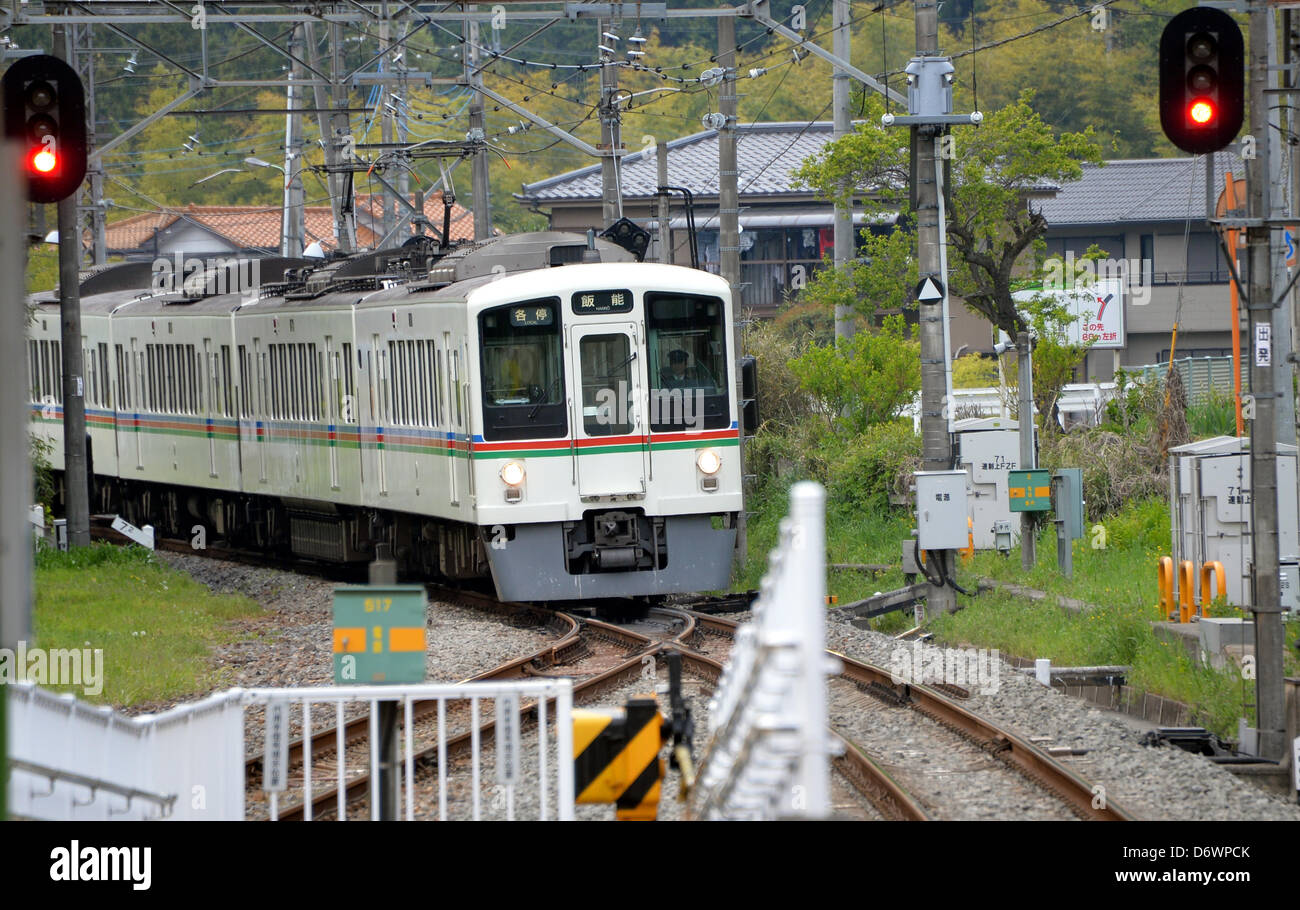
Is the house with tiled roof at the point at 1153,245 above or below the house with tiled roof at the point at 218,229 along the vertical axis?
below

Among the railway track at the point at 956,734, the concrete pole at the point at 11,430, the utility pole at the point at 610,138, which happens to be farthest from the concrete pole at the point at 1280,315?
the concrete pole at the point at 11,430

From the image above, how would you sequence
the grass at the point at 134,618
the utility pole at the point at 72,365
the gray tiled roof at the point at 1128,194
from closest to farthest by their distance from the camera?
the grass at the point at 134,618, the utility pole at the point at 72,365, the gray tiled roof at the point at 1128,194

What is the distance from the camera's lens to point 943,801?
8.58 metres

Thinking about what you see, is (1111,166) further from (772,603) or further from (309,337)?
(772,603)

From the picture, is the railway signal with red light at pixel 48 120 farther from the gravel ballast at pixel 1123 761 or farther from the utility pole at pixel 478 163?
the utility pole at pixel 478 163

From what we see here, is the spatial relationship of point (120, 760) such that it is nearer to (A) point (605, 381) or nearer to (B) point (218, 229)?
(A) point (605, 381)

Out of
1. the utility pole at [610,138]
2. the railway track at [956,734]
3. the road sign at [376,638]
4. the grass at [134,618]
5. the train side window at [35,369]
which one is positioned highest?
the utility pole at [610,138]

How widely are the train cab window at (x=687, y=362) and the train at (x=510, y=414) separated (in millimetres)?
14

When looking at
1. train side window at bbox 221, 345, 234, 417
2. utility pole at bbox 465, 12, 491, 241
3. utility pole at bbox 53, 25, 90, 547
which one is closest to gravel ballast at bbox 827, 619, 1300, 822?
utility pole at bbox 53, 25, 90, 547

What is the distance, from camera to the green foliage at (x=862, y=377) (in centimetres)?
2452

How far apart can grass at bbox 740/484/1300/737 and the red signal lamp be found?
745cm

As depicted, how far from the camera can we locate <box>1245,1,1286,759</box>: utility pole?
10.2 metres

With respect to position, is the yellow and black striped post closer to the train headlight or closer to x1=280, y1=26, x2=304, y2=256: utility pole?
the train headlight
